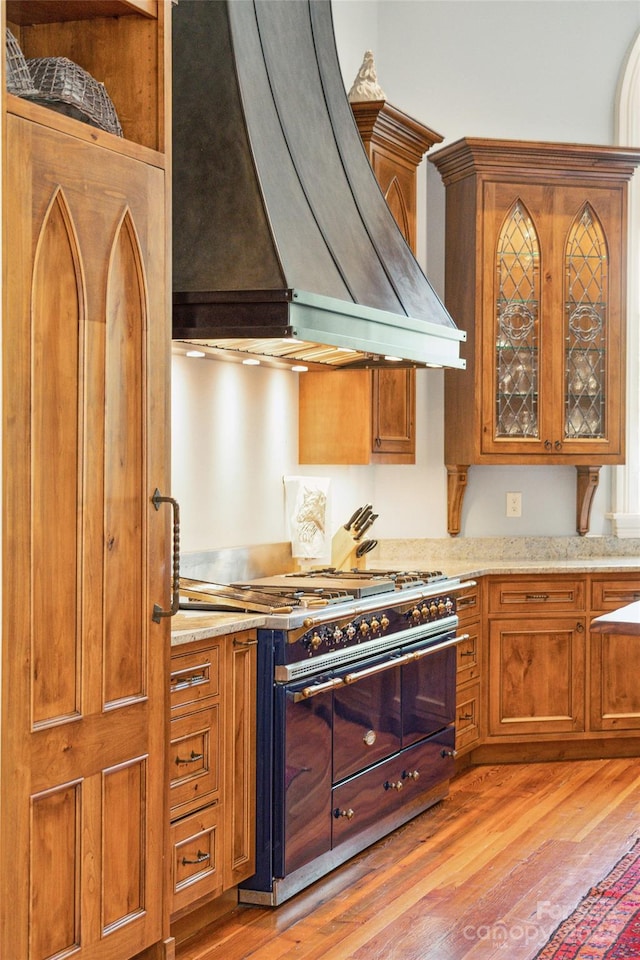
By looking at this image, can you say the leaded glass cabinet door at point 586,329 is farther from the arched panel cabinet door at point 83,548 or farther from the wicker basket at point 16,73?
the wicker basket at point 16,73

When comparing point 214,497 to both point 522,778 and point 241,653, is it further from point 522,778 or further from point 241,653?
point 522,778

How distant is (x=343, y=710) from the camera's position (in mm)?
3887

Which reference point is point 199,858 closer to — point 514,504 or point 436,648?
point 436,648

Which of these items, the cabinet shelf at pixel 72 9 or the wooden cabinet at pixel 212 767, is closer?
the cabinet shelf at pixel 72 9

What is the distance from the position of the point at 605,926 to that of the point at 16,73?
2.74m

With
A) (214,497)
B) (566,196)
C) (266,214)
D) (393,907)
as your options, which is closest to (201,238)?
(266,214)

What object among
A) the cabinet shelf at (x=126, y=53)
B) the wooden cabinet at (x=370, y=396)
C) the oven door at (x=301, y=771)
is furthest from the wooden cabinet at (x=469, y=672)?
the cabinet shelf at (x=126, y=53)

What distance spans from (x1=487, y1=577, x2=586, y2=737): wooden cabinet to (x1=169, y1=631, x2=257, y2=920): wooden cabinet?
1.98 meters

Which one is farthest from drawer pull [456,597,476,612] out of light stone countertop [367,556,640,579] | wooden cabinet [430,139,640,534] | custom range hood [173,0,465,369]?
custom range hood [173,0,465,369]

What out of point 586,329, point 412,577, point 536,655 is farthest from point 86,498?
point 586,329

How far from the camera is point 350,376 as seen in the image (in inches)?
196

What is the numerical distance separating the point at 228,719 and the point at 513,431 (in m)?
2.53

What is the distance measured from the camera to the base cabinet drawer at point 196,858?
126 inches

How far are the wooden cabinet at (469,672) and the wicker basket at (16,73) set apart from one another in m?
2.86
